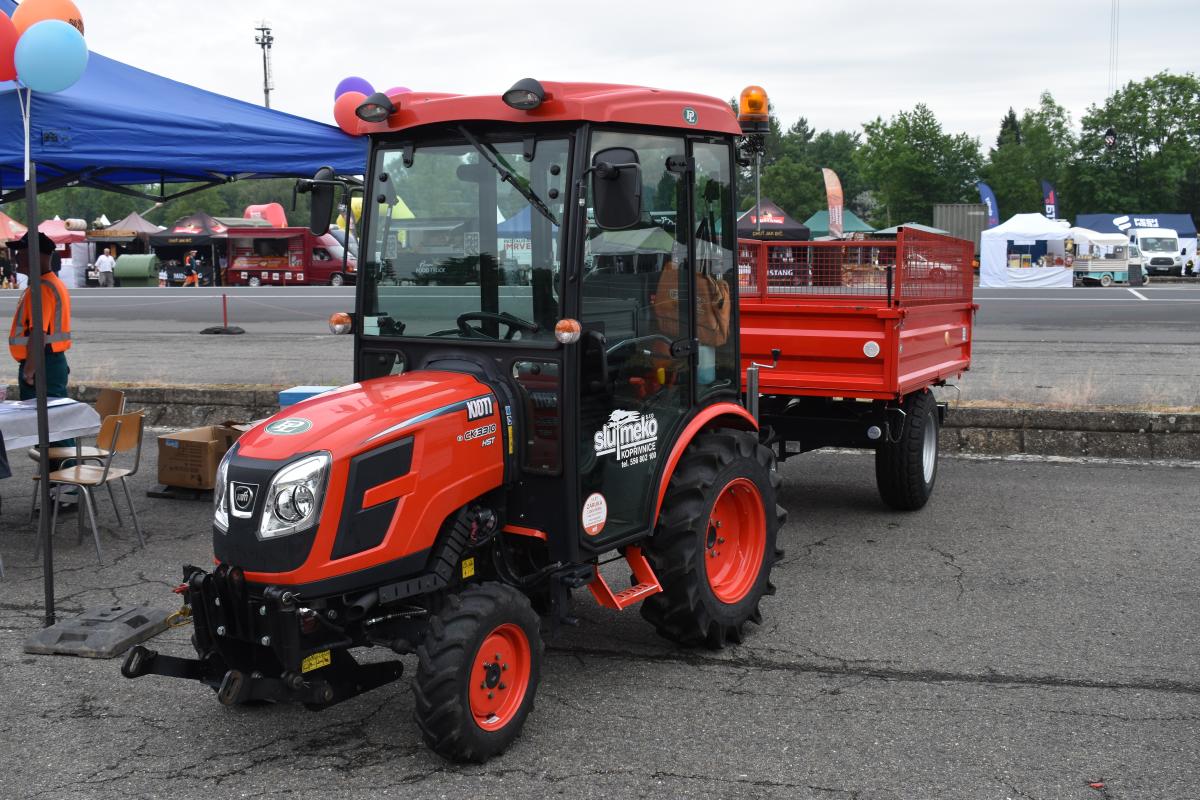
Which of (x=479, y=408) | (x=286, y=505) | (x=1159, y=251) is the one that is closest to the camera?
(x=286, y=505)

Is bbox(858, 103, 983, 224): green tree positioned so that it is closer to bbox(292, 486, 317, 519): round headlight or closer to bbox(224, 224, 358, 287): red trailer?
bbox(224, 224, 358, 287): red trailer

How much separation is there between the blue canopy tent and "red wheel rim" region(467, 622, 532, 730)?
5.11 meters

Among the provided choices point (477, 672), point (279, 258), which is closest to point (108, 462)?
point (477, 672)

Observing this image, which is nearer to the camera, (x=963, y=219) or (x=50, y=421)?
(x=50, y=421)

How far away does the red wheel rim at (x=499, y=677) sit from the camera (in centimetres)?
402

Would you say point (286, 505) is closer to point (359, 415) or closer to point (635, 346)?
point (359, 415)

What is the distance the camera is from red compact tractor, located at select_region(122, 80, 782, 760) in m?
3.88

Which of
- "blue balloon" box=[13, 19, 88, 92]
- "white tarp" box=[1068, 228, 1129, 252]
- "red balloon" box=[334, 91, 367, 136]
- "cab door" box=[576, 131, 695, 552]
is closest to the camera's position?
"cab door" box=[576, 131, 695, 552]

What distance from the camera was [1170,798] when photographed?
380 cm

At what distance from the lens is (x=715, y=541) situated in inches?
213

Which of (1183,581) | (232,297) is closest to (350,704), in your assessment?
(1183,581)

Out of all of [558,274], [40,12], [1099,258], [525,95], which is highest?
[40,12]

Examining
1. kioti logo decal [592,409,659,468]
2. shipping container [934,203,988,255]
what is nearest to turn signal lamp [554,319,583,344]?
kioti logo decal [592,409,659,468]

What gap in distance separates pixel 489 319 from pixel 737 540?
181cm
